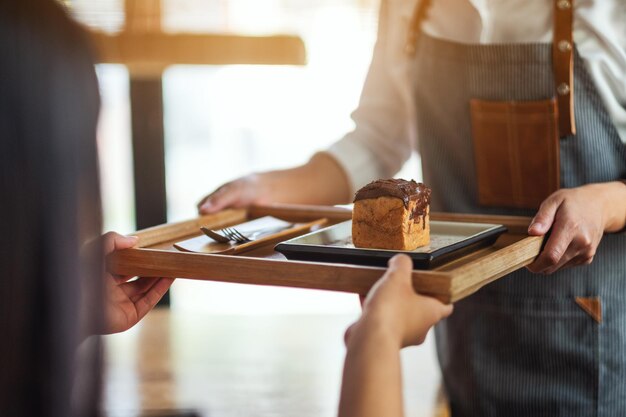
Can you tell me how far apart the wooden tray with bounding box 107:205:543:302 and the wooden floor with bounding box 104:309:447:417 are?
1.61 ft

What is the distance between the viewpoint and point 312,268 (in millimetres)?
1038

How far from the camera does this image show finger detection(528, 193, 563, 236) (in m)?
1.21

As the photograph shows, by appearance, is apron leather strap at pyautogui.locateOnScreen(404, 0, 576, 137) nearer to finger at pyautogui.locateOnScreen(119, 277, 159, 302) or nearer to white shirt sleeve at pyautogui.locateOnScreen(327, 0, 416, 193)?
white shirt sleeve at pyautogui.locateOnScreen(327, 0, 416, 193)

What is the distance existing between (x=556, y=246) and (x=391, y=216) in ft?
0.80

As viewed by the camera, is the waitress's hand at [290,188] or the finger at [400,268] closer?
the finger at [400,268]

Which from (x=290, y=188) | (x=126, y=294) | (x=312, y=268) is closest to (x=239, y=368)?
(x=290, y=188)

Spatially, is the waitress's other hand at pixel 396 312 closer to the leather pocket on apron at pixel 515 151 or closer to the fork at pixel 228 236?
the fork at pixel 228 236

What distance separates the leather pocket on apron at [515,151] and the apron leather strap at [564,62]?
2 centimetres

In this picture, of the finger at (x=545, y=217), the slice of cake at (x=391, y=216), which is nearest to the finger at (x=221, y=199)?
the slice of cake at (x=391, y=216)

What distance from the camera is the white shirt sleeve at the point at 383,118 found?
179 cm

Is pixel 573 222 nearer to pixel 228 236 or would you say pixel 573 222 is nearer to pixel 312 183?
pixel 228 236

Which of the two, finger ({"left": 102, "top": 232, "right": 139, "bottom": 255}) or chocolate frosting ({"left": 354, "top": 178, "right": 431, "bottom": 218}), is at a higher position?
chocolate frosting ({"left": 354, "top": 178, "right": 431, "bottom": 218})

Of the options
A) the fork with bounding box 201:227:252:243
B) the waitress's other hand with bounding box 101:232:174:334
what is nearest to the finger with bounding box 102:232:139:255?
the waitress's other hand with bounding box 101:232:174:334

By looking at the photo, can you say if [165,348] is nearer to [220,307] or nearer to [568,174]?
[568,174]
